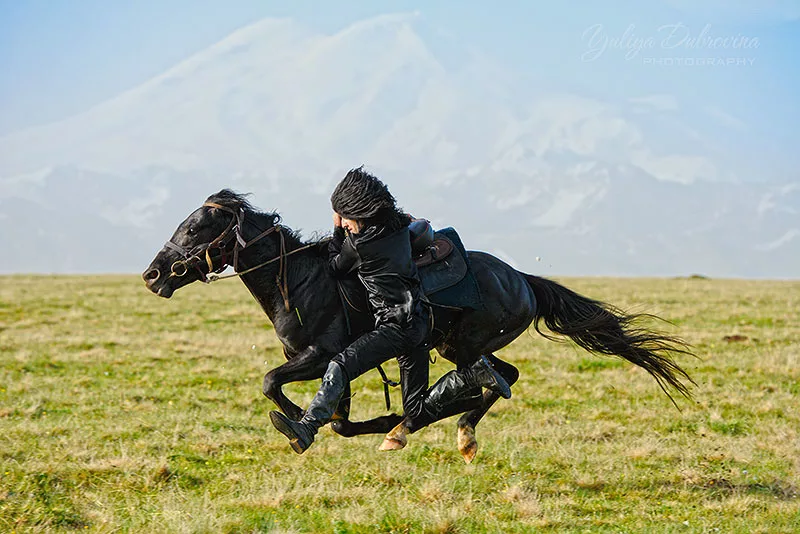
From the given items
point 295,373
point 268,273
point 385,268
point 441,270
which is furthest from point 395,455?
point 385,268

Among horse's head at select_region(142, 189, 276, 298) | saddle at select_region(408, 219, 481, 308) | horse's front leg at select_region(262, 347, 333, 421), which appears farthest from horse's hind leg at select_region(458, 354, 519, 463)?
horse's head at select_region(142, 189, 276, 298)

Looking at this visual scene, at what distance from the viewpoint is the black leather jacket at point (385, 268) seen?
6.91 metres

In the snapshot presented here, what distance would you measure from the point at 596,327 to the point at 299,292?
3.05m

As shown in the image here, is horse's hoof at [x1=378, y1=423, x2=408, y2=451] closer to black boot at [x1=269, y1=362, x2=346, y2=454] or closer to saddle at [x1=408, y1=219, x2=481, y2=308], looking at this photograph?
black boot at [x1=269, y1=362, x2=346, y2=454]

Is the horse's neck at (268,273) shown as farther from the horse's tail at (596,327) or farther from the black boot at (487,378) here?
the horse's tail at (596,327)

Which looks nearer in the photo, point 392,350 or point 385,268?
point 385,268

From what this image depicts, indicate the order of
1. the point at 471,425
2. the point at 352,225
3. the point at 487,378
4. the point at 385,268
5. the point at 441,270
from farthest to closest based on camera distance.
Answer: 1. the point at 471,425
2. the point at 441,270
3. the point at 487,378
4. the point at 352,225
5. the point at 385,268

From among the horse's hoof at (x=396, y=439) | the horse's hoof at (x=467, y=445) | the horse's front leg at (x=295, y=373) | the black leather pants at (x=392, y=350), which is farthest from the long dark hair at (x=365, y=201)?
the horse's hoof at (x=467, y=445)

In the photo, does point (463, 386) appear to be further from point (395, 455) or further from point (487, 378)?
point (395, 455)

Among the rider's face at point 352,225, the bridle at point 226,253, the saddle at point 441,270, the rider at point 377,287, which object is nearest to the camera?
the rider at point 377,287

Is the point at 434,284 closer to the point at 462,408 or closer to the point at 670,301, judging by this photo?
the point at 462,408

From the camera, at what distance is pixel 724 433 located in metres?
10.5

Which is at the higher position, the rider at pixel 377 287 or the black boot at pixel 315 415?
the rider at pixel 377 287

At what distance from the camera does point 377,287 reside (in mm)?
7055
